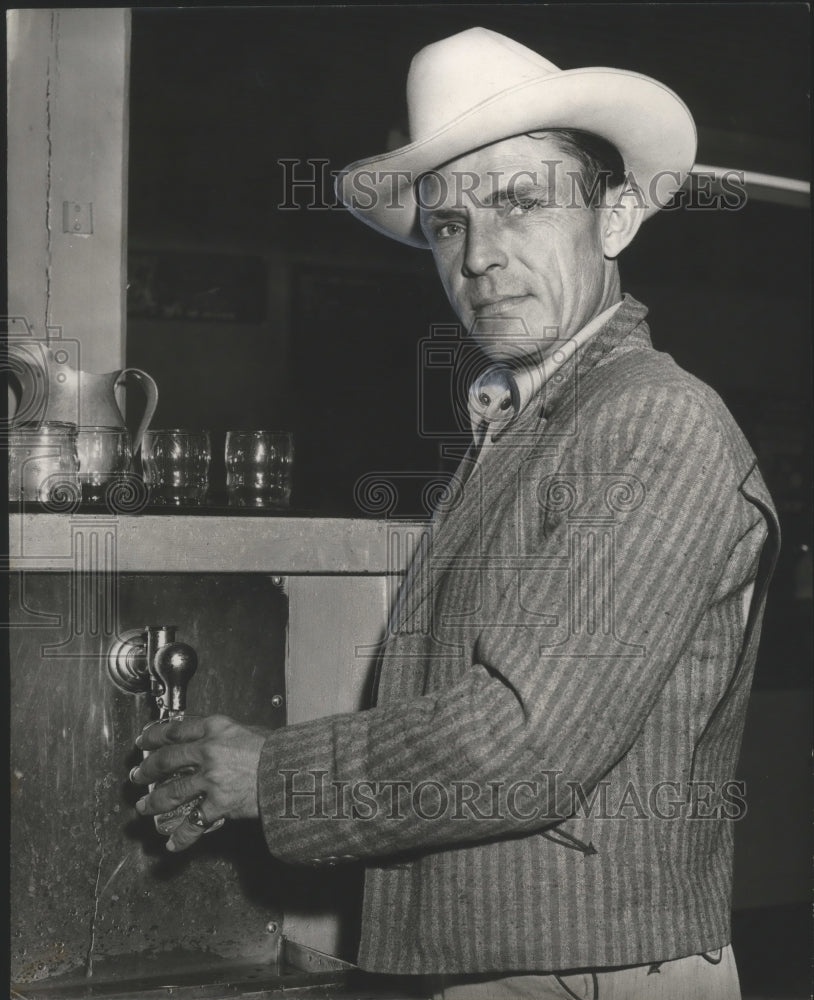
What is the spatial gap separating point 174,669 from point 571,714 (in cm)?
58

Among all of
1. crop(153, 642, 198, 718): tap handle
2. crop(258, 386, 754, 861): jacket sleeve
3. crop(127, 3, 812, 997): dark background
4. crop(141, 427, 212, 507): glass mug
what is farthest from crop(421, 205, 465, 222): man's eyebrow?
crop(127, 3, 812, 997): dark background

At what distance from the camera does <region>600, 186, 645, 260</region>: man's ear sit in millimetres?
1324

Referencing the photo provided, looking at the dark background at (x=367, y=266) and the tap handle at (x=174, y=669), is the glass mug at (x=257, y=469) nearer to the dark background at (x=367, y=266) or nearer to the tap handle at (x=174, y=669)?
the tap handle at (x=174, y=669)

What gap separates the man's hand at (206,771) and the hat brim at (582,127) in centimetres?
67

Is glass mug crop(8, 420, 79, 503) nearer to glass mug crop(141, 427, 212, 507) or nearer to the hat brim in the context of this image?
glass mug crop(141, 427, 212, 507)

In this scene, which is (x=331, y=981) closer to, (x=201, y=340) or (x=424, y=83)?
(x=424, y=83)

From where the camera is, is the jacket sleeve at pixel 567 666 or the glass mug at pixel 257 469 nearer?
the jacket sleeve at pixel 567 666

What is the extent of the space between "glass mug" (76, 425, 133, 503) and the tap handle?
0.73 feet

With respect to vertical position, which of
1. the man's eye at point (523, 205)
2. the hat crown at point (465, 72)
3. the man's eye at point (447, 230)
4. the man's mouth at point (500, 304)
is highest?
the hat crown at point (465, 72)

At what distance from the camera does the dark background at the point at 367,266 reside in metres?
3.07

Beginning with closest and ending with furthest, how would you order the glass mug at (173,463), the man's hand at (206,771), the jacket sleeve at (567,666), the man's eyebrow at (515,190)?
the jacket sleeve at (567,666)
the man's hand at (206,771)
the man's eyebrow at (515,190)
the glass mug at (173,463)

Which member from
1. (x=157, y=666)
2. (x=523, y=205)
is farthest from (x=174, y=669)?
(x=523, y=205)

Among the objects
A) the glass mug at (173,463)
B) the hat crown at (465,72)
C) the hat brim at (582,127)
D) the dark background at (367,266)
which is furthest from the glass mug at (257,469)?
the dark background at (367,266)

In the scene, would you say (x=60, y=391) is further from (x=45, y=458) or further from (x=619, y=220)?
(x=619, y=220)
